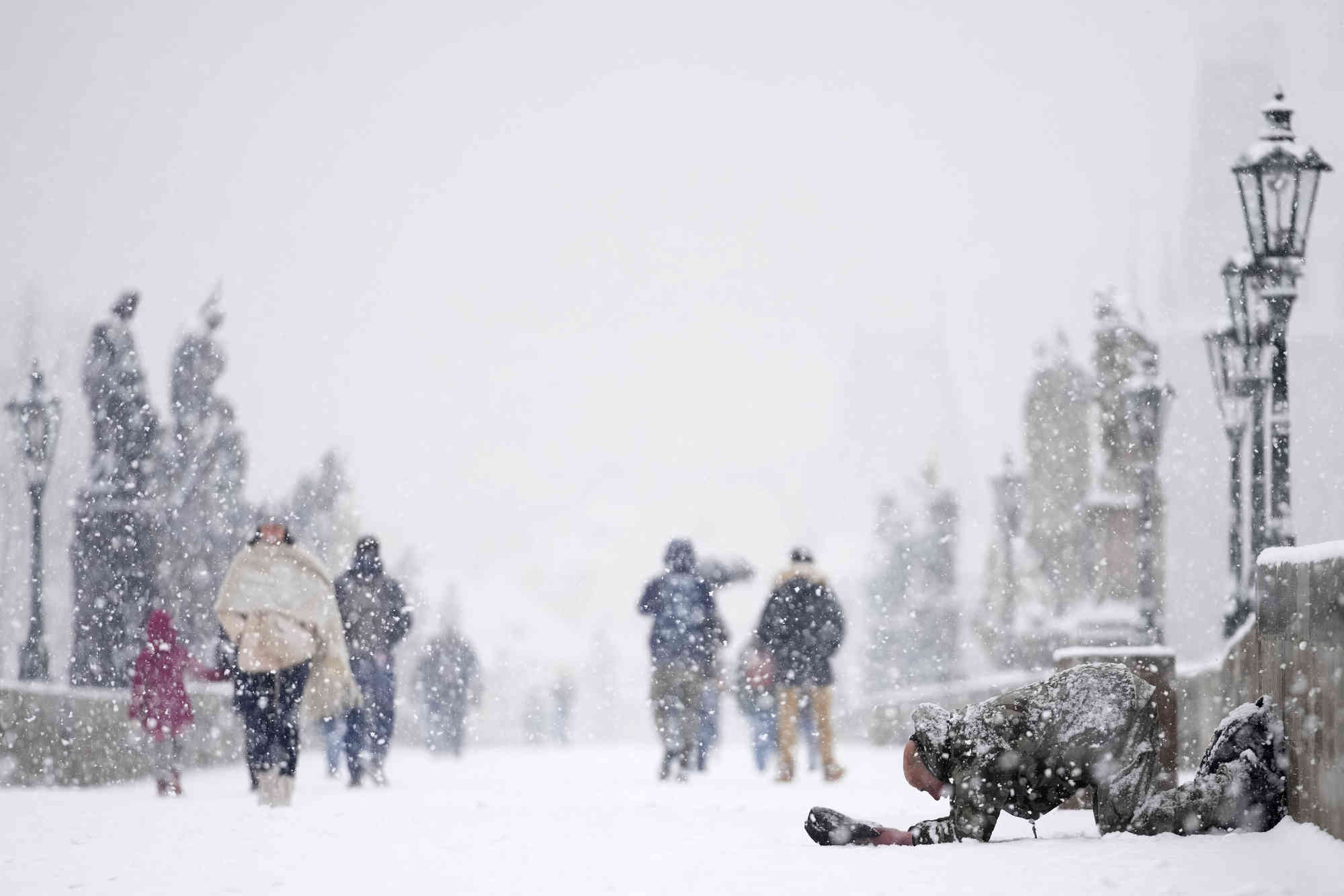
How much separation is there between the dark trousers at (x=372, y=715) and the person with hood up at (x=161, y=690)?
118 cm

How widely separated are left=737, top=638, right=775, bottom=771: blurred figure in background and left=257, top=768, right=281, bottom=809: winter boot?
5047 mm

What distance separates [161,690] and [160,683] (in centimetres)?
5

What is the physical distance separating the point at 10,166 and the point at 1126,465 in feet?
189

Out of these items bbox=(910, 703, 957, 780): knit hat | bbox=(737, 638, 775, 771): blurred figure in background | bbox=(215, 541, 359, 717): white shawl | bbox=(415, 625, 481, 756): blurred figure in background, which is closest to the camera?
bbox=(910, 703, 957, 780): knit hat

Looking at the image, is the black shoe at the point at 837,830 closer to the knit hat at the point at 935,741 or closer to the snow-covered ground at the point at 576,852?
the snow-covered ground at the point at 576,852

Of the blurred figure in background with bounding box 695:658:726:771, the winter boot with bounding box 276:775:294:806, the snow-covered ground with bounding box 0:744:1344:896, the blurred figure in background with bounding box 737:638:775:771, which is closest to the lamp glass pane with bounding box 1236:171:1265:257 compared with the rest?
the snow-covered ground with bounding box 0:744:1344:896

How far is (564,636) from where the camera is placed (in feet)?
547

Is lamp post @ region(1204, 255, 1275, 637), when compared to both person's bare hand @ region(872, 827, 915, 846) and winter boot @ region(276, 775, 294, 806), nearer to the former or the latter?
person's bare hand @ region(872, 827, 915, 846)

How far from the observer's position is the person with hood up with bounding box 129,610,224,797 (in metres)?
14.2

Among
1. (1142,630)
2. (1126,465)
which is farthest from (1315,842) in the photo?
(1126,465)

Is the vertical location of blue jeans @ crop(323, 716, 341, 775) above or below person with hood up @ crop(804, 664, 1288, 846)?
below

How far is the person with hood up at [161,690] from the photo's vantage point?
46.6 feet

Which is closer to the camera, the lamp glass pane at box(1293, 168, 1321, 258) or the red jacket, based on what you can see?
the lamp glass pane at box(1293, 168, 1321, 258)

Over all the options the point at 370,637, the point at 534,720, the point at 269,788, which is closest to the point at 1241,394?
the point at 370,637
